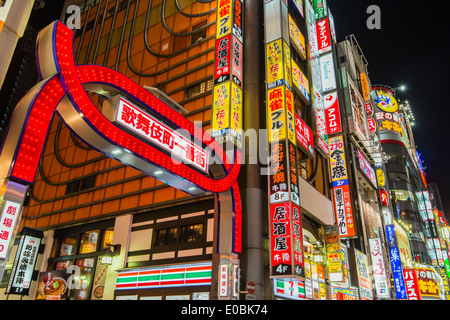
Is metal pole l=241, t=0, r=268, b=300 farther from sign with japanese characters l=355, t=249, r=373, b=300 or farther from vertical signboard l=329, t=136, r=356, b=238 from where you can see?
sign with japanese characters l=355, t=249, r=373, b=300

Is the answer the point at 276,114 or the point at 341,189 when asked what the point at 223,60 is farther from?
the point at 341,189

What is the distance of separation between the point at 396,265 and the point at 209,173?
24.2 m

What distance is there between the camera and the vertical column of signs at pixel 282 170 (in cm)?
1502

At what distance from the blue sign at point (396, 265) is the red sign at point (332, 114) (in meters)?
14.4

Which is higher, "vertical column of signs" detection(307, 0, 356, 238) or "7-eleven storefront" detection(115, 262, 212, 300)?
"vertical column of signs" detection(307, 0, 356, 238)

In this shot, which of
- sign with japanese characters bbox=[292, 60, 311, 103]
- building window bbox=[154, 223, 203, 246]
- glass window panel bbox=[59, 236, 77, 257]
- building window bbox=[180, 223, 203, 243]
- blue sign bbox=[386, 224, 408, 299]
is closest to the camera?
building window bbox=[180, 223, 203, 243]

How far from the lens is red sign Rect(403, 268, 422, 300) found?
1190 inches

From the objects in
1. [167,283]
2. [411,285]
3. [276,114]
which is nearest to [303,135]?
[276,114]

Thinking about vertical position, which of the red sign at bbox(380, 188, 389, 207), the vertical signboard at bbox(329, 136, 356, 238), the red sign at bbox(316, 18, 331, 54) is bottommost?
the vertical signboard at bbox(329, 136, 356, 238)

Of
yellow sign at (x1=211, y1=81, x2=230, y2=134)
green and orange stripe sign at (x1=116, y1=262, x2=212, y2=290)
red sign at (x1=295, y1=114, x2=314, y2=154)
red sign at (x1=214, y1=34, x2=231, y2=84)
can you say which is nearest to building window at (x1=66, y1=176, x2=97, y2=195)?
green and orange stripe sign at (x1=116, y1=262, x2=212, y2=290)

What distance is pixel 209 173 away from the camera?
51.6ft

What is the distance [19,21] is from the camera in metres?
8.20

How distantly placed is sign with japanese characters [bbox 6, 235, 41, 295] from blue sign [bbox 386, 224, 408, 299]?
29.2 metres

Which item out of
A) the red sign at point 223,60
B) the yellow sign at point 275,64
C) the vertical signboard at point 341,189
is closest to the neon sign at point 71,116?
the red sign at point 223,60
